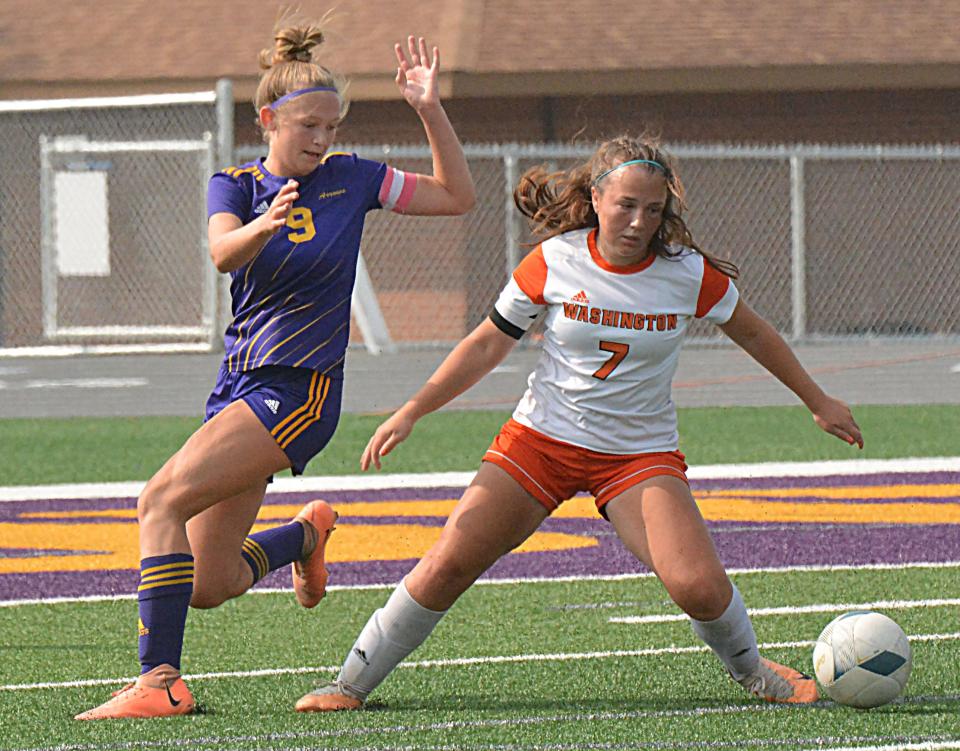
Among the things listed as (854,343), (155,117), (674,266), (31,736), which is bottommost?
(854,343)

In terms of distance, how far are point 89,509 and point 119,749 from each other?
5.44 metres

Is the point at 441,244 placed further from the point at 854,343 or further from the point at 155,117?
the point at 854,343

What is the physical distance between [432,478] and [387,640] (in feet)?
18.9

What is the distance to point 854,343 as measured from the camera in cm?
2064

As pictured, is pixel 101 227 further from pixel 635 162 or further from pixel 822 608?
pixel 635 162

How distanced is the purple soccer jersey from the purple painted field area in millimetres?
2366

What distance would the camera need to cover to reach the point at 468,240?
22.6 m

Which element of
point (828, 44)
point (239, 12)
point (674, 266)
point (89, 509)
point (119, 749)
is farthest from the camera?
point (239, 12)

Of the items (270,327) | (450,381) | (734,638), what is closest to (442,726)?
(734,638)

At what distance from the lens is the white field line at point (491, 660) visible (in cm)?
595

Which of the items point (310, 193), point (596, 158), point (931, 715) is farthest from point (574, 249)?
point (931, 715)

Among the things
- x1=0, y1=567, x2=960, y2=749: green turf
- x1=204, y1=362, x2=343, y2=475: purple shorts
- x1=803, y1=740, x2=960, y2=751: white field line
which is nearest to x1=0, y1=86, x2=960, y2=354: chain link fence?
x1=0, y1=567, x2=960, y2=749: green turf

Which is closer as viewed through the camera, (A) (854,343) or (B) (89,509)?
(B) (89,509)

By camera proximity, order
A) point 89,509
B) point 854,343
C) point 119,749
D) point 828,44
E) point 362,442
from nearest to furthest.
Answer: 1. point 119,749
2. point 89,509
3. point 362,442
4. point 854,343
5. point 828,44
